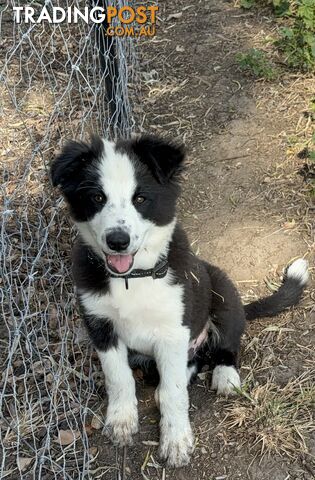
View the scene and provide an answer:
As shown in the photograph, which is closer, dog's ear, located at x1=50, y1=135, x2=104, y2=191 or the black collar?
dog's ear, located at x1=50, y1=135, x2=104, y2=191

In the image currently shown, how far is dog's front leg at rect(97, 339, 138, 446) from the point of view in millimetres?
2820

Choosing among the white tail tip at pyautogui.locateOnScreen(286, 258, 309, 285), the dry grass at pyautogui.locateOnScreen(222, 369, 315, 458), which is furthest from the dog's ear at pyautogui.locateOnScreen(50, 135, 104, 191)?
the white tail tip at pyautogui.locateOnScreen(286, 258, 309, 285)

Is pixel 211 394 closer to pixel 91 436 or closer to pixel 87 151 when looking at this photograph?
pixel 91 436

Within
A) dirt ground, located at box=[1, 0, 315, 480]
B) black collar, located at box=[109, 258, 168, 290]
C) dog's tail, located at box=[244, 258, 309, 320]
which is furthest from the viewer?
dog's tail, located at box=[244, 258, 309, 320]

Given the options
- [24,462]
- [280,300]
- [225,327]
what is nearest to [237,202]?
[280,300]

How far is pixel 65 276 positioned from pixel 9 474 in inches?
47.7

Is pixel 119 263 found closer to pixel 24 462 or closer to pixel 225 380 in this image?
pixel 225 380

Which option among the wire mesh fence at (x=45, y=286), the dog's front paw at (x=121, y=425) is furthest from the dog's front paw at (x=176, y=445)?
the wire mesh fence at (x=45, y=286)

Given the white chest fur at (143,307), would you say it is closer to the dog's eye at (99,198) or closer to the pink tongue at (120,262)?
the pink tongue at (120,262)

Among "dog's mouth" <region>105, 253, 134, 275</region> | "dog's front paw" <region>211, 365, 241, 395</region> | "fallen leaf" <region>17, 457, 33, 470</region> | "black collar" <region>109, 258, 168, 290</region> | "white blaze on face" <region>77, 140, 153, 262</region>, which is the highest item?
"white blaze on face" <region>77, 140, 153, 262</region>

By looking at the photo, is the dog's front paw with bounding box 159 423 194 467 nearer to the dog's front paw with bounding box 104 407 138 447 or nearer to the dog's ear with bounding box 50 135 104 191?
the dog's front paw with bounding box 104 407 138 447

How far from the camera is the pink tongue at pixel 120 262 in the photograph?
8.25ft

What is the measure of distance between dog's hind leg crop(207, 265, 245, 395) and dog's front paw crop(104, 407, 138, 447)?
0.46m

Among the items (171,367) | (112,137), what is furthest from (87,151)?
(112,137)
